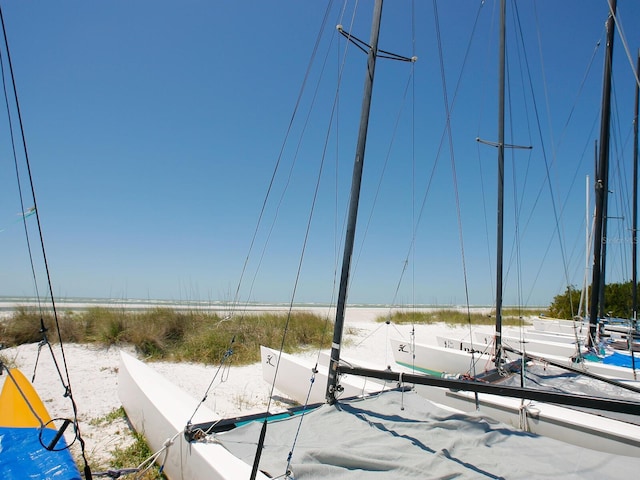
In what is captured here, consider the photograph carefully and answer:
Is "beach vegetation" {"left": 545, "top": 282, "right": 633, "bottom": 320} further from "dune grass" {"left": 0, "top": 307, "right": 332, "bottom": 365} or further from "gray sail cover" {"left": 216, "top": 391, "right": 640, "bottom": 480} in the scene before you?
"gray sail cover" {"left": 216, "top": 391, "right": 640, "bottom": 480}

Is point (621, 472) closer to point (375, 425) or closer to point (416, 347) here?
point (375, 425)

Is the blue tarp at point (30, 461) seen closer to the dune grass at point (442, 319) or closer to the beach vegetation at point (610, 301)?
the dune grass at point (442, 319)

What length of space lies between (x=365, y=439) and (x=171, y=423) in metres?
1.46

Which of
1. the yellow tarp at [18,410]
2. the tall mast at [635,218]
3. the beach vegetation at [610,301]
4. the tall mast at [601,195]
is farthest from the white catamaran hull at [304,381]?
the beach vegetation at [610,301]

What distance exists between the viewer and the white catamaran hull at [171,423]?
2018 millimetres

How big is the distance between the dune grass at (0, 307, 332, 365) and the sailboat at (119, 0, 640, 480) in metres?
3.36

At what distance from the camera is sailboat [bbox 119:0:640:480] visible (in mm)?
1937

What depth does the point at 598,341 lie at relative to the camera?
6602mm

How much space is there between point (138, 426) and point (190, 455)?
1.53 metres

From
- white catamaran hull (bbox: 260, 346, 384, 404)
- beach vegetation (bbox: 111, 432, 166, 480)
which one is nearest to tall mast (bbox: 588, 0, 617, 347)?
white catamaran hull (bbox: 260, 346, 384, 404)

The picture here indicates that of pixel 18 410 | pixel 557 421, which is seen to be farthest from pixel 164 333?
pixel 557 421

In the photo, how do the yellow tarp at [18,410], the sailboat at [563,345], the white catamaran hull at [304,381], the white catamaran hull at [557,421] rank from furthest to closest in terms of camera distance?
the sailboat at [563,345]
the white catamaran hull at [304,381]
the yellow tarp at [18,410]
the white catamaran hull at [557,421]

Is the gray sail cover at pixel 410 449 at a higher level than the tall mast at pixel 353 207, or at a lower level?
lower

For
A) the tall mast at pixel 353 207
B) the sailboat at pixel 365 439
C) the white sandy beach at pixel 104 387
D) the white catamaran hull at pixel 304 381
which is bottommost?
the white sandy beach at pixel 104 387
